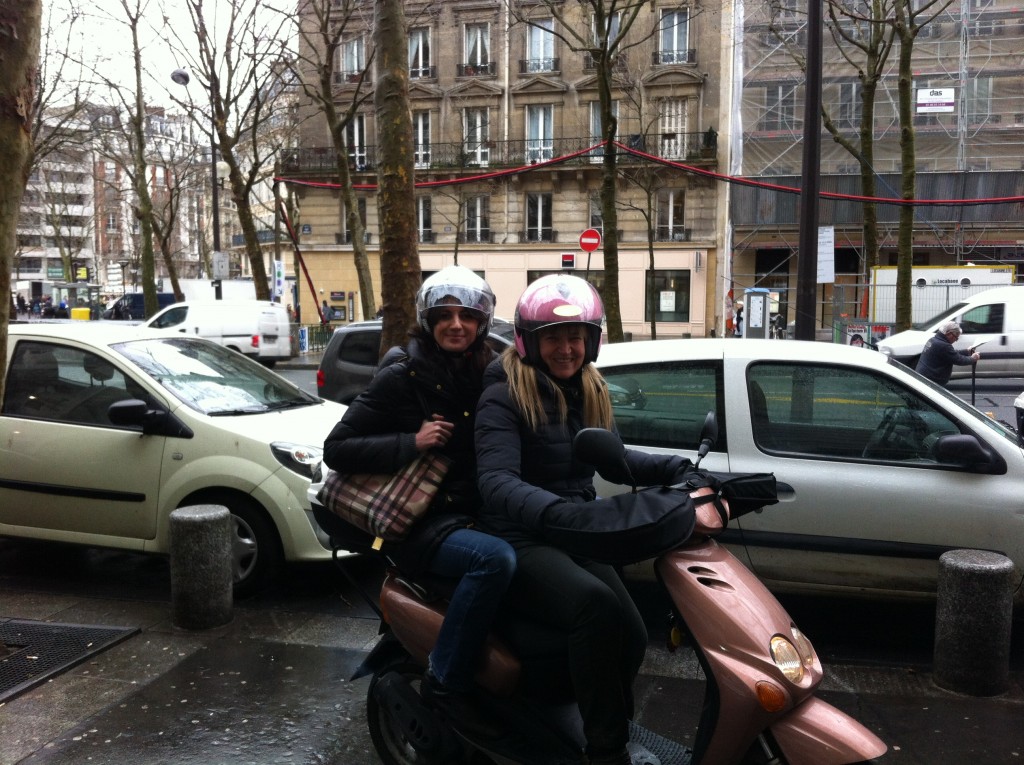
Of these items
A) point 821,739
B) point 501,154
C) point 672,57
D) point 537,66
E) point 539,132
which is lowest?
point 821,739

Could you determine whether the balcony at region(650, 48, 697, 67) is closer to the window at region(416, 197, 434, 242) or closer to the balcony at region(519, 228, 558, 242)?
the balcony at region(519, 228, 558, 242)

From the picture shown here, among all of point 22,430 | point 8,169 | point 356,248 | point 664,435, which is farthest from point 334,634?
point 356,248

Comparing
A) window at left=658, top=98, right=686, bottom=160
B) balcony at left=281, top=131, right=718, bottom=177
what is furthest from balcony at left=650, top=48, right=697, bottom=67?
balcony at left=281, top=131, right=718, bottom=177

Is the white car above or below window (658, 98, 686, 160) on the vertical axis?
below

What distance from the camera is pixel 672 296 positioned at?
125 ft

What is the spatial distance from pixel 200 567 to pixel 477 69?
37713 millimetres

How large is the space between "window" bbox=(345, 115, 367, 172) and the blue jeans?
40064 millimetres

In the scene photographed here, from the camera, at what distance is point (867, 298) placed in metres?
23.3

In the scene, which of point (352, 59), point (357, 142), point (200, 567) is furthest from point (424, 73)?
point (200, 567)

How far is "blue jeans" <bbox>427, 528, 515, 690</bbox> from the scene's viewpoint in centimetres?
292

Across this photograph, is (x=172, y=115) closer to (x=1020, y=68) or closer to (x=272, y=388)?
(x=1020, y=68)

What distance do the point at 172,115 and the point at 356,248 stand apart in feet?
45.4

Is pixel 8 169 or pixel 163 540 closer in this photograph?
pixel 8 169

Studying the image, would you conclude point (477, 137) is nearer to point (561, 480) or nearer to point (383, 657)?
point (383, 657)
